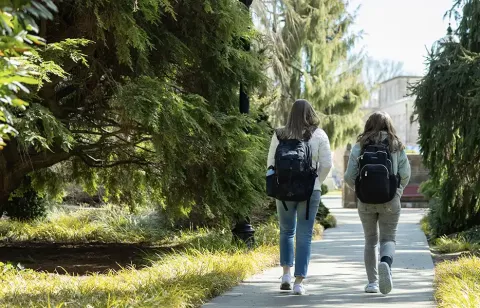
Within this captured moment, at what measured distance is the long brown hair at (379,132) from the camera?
753 centimetres

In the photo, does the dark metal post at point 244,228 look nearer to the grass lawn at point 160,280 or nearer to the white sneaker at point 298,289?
the grass lawn at point 160,280

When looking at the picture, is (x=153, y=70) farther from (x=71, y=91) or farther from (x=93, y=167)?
(x=93, y=167)

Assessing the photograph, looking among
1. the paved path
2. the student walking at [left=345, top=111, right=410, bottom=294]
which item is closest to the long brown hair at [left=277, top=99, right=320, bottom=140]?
the student walking at [left=345, top=111, right=410, bottom=294]

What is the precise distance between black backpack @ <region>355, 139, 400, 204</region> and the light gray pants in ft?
0.51

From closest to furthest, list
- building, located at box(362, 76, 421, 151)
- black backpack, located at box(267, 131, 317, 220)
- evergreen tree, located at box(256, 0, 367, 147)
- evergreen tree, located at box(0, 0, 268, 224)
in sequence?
black backpack, located at box(267, 131, 317, 220), evergreen tree, located at box(0, 0, 268, 224), evergreen tree, located at box(256, 0, 367, 147), building, located at box(362, 76, 421, 151)

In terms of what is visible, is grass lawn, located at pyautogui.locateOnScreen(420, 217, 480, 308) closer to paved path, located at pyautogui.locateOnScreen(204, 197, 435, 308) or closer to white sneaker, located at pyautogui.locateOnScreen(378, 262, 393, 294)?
paved path, located at pyautogui.locateOnScreen(204, 197, 435, 308)

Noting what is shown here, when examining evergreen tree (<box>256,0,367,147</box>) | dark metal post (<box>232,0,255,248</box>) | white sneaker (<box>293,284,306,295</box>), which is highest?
evergreen tree (<box>256,0,367,147</box>)

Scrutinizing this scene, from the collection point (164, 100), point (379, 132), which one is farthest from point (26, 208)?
point (379, 132)

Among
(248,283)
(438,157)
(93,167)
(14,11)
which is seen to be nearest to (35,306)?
(248,283)

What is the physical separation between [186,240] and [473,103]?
5284mm

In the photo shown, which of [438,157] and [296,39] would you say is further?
[296,39]

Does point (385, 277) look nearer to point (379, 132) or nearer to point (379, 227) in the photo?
point (379, 227)

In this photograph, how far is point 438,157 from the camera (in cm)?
1412

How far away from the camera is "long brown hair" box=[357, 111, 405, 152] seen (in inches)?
296
